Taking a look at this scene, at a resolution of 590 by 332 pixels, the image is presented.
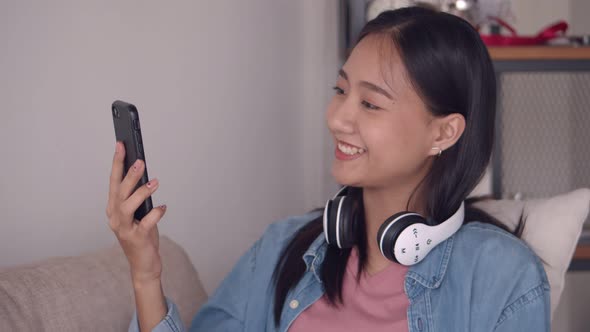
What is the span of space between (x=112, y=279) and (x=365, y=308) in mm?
421

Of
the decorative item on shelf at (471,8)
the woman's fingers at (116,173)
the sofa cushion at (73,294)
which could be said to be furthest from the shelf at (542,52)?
the woman's fingers at (116,173)

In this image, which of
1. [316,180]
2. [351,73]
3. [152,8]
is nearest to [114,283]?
[351,73]

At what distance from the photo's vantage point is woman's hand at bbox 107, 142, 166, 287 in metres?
0.98

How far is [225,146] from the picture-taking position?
6.09 feet

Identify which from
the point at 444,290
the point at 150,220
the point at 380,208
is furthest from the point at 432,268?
the point at 150,220

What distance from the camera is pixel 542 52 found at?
1.89m

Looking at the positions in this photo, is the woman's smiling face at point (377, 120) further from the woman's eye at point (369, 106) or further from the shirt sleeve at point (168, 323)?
the shirt sleeve at point (168, 323)

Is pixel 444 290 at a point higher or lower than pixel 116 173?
lower

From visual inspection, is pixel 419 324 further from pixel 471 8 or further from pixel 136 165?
pixel 471 8

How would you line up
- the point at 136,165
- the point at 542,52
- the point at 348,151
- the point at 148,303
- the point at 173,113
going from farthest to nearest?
the point at 542,52, the point at 173,113, the point at 348,151, the point at 148,303, the point at 136,165

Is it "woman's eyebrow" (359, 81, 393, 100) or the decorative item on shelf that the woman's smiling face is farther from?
the decorative item on shelf

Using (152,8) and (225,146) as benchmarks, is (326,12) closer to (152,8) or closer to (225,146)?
(225,146)

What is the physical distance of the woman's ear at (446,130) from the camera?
119 centimetres

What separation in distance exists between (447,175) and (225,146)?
771 millimetres
